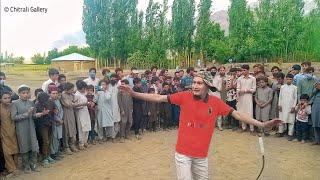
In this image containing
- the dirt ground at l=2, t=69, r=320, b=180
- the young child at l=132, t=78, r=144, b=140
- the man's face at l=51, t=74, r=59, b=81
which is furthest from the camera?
the young child at l=132, t=78, r=144, b=140

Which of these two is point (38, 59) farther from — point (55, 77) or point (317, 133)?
point (317, 133)

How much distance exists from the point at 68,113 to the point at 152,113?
2.95 meters

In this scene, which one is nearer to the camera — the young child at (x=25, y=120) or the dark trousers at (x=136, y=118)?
the young child at (x=25, y=120)

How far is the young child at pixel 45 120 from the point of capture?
664 cm

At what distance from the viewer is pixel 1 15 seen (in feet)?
19.8

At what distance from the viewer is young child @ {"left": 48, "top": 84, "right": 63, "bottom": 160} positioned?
23.0 ft

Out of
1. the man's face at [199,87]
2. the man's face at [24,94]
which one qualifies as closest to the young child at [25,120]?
the man's face at [24,94]

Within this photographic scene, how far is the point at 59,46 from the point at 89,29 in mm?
1016

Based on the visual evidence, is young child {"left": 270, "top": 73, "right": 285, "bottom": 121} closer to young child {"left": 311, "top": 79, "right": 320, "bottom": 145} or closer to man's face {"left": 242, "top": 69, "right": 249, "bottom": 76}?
man's face {"left": 242, "top": 69, "right": 249, "bottom": 76}

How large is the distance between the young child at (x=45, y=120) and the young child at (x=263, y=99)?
5073 mm

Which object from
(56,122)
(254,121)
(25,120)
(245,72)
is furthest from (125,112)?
(254,121)

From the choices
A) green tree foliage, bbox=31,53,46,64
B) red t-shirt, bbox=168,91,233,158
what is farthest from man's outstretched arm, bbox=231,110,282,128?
green tree foliage, bbox=31,53,46,64

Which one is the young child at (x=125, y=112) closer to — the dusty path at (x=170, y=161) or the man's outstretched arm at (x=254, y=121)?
the dusty path at (x=170, y=161)

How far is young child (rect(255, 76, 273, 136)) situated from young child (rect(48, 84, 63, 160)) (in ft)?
15.8
